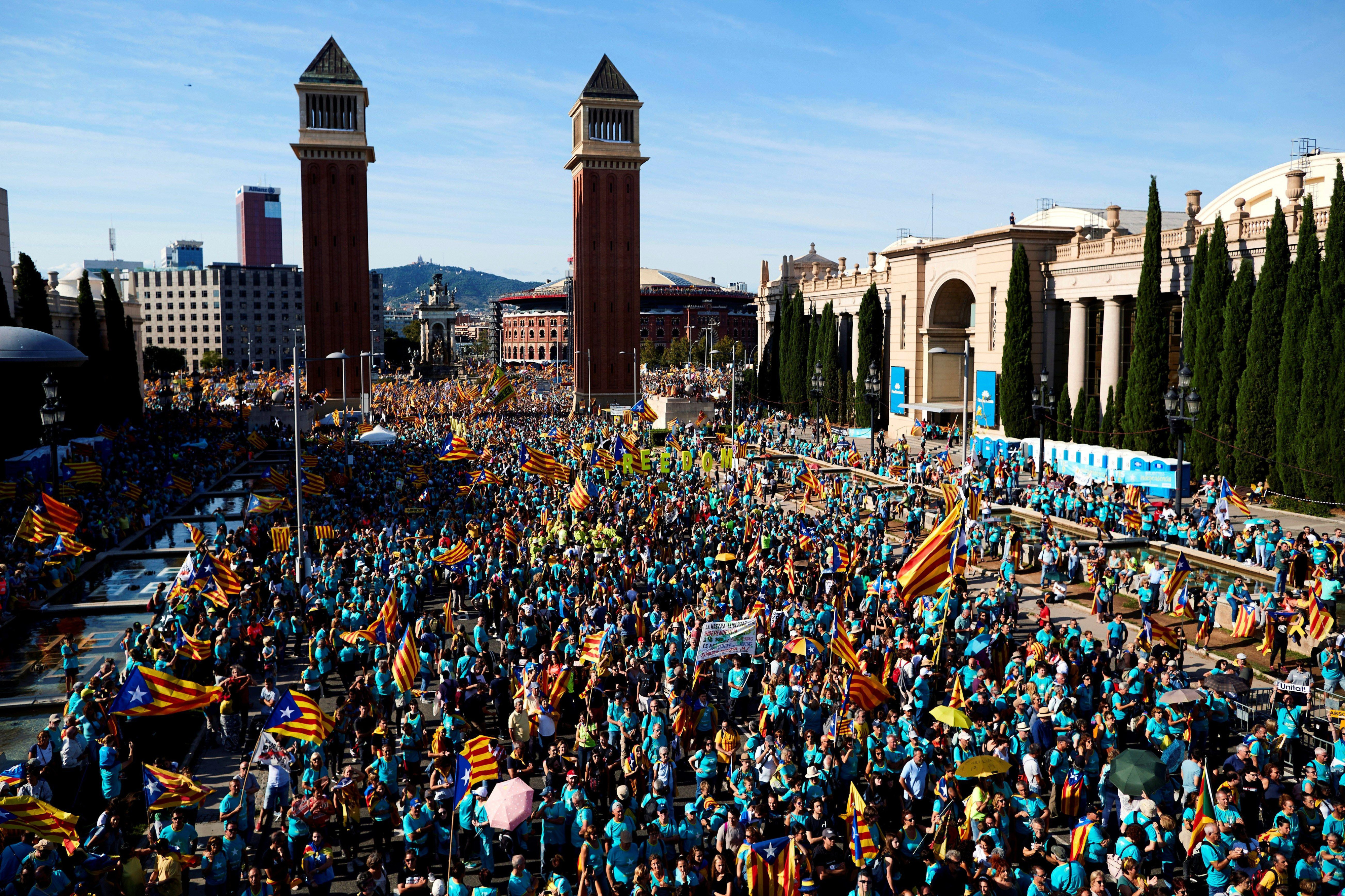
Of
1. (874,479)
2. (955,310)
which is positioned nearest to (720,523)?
(874,479)

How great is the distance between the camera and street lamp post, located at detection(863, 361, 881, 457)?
53.4m

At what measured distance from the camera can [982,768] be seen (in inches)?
443

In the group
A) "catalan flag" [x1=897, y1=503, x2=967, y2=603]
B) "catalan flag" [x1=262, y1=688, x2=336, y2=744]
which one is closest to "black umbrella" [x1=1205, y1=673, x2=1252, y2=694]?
"catalan flag" [x1=897, y1=503, x2=967, y2=603]

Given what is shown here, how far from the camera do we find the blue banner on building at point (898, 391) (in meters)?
59.5

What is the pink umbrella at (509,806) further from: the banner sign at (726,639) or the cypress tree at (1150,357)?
the cypress tree at (1150,357)

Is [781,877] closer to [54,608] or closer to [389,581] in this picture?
[389,581]

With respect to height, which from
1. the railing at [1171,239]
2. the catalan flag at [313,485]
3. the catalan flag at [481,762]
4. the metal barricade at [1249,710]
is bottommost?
the metal barricade at [1249,710]

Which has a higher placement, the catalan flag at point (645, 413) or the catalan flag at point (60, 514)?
the catalan flag at point (645, 413)

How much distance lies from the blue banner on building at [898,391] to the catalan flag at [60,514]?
43.6m

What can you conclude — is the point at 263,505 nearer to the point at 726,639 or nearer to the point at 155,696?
the point at 155,696

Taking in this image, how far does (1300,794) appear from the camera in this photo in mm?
11500

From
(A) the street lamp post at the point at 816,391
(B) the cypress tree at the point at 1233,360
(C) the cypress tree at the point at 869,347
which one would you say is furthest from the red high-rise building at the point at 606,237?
(B) the cypress tree at the point at 1233,360

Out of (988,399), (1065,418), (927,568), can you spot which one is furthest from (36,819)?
(988,399)

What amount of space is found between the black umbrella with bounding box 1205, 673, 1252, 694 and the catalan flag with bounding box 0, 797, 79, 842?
1404 centimetres
